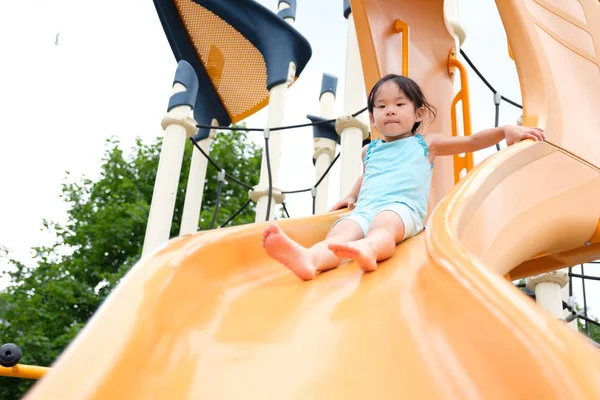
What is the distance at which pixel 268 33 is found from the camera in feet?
13.4

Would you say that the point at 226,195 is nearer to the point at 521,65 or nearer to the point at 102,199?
the point at 102,199

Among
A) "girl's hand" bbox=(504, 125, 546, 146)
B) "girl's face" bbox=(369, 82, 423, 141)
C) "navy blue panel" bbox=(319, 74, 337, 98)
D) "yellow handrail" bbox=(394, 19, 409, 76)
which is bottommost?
"girl's hand" bbox=(504, 125, 546, 146)

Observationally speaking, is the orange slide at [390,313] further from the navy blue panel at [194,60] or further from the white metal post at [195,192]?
the navy blue panel at [194,60]

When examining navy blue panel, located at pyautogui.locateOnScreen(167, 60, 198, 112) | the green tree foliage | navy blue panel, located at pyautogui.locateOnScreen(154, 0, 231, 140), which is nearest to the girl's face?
navy blue panel, located at pyautogui.locateOnScreen(167, 60, 198, 112)

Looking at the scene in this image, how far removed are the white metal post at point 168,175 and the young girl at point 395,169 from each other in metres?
1.88

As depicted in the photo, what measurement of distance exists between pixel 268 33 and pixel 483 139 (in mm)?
2727

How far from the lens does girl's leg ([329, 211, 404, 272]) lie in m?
1.16

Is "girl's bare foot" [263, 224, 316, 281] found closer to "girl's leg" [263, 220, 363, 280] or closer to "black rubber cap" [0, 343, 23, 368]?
"girl's leg" [263, 220, 363, 280]

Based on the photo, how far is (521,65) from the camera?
73.6 inches

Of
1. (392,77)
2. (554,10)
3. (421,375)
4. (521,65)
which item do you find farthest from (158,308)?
(554,10)

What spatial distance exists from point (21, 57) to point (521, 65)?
11.1 metres

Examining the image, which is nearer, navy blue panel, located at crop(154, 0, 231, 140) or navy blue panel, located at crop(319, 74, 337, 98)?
navy blue panel, located at crop(154, 0, 231, 140)

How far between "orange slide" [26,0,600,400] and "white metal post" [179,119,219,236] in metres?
2.74

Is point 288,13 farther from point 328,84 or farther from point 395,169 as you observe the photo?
Result: point 395,169
